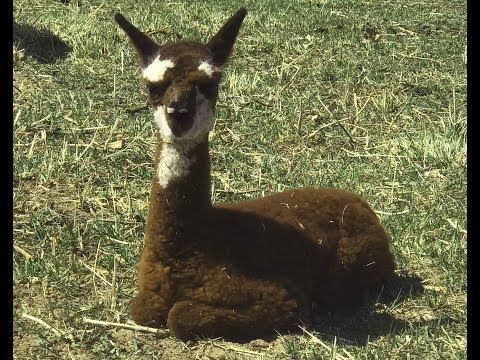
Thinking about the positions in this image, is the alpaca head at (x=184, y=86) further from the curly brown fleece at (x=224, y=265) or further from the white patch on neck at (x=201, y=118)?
the curly brown fleece at (x=224, y=265)

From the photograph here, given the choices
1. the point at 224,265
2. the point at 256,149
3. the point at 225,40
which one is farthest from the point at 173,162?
the point at 256,149

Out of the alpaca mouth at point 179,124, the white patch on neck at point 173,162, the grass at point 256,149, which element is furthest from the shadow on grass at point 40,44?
the alpaca mouth at point 179,124

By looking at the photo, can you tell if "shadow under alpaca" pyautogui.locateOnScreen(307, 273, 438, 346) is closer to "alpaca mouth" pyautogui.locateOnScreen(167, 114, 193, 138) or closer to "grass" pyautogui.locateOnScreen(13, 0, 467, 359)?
"grass" pyautogui.locateOnScreen(13, 0, 467, 359)

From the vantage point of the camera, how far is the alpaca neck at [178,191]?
4418mm

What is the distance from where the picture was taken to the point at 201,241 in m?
4.52

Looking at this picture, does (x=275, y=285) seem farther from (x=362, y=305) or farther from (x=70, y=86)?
(x=70, y=86)

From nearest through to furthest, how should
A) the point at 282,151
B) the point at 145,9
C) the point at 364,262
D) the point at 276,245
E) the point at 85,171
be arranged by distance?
the point at 276,245 < the point at 364,262 < the point at 85,171 < the point at 282,151 < the point at 145,9

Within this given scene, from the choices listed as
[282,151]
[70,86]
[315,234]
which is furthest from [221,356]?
[70,86]

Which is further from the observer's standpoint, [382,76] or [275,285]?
[382,76]

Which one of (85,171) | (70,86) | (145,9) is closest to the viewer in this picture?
(85,171)

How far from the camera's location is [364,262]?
5.04m

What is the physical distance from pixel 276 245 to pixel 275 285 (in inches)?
10.2

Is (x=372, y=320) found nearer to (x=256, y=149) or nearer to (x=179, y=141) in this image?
(x=179, y=141)

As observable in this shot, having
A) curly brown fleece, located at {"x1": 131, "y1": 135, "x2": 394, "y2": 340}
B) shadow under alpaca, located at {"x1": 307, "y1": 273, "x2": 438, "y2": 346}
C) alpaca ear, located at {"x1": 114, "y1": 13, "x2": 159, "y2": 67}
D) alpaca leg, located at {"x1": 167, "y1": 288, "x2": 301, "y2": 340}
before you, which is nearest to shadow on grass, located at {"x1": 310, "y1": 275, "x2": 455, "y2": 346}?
shadow under alpaca, located at {"x1": 307, "y1": 273, "x2": 438, "y2": 346}
